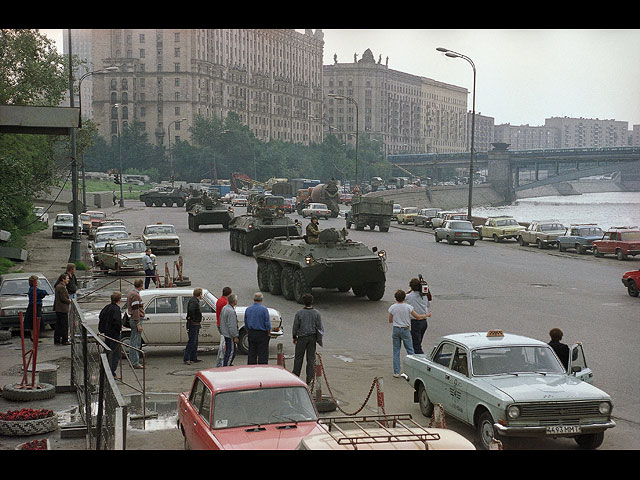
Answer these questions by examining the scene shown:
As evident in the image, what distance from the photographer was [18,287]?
21.3 metres

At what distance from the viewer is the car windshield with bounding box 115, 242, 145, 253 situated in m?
31.7

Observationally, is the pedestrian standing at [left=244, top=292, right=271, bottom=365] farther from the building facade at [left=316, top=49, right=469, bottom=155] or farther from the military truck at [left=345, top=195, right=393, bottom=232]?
the building facade at [left=316, top=49, right=469, bottom=155]

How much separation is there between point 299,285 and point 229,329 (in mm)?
8496

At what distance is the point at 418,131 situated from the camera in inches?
4931

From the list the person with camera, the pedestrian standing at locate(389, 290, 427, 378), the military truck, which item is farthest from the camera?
the military truck

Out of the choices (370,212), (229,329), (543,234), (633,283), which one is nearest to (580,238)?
(543,234)

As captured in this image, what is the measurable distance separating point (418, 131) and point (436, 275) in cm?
9665

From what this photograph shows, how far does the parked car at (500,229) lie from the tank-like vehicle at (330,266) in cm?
2451

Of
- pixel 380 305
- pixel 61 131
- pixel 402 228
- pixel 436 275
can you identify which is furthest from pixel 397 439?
pixel 402 228

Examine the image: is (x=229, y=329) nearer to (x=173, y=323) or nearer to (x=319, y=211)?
(x=173, y=323)

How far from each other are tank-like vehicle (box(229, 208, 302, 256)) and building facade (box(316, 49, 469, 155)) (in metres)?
47.2

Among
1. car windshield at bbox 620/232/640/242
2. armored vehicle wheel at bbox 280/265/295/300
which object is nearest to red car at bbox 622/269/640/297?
armored vehicle wheel at bbox 280/265/295/300

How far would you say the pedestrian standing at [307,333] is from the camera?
535 inches
